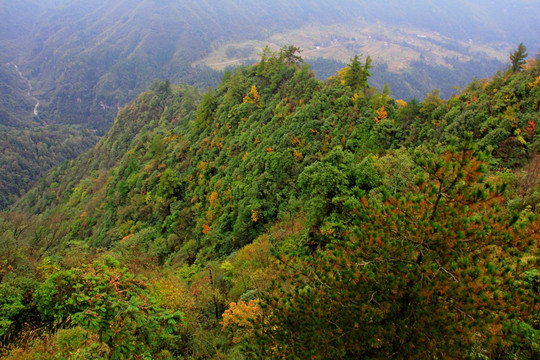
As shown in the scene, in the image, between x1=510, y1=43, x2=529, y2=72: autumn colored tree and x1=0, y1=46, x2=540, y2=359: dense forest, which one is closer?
x1=0, y1=46, x2=540, y2=359: dense forest

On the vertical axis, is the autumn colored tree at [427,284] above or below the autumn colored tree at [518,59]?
below

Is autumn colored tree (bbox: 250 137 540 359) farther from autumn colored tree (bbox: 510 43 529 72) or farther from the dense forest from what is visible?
autumn colored tree (bbox: 510 43 529 72)

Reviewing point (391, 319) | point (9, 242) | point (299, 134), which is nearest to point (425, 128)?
point (299, 134)

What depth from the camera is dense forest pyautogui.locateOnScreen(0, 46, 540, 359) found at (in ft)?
22.8

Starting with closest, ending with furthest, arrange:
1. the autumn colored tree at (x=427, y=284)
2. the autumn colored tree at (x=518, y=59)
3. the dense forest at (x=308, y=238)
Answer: the autumn colored tree at (x=427, y=284)
the dense forest at (x=308, y=238)
the autumn colored tree at (x=518, y=59)

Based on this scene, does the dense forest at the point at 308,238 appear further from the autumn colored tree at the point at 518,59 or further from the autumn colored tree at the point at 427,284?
the autumn colored tree at the point at 518,59

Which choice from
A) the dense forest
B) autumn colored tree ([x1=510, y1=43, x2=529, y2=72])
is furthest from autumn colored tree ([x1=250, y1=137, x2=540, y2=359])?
autumn colored tree ([x1=510, y1=43, x2=529, y2=72])

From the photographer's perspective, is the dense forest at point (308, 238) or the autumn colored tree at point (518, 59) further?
the autumn colored tree at point (518, 59)

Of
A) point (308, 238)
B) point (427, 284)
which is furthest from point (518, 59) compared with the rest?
point (427, 284)

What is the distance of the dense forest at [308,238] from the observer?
22.8 ft

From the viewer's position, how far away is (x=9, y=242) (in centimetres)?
2005

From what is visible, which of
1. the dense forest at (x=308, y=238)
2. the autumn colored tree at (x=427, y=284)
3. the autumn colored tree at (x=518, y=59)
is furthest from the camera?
the autumn colored tree at (x=518, y=59)

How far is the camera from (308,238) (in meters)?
21.1

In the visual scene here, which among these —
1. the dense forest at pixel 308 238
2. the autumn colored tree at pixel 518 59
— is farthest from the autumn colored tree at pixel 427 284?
the autumn colored tree at pixel 518 59
